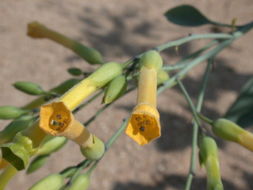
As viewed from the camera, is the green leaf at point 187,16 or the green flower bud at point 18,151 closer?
the green flower bud at point 18,151

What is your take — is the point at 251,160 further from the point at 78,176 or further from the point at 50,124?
the point at 50,124

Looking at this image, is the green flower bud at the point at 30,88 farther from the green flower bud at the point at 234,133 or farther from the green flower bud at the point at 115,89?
the green flower bud at the point at 234,133

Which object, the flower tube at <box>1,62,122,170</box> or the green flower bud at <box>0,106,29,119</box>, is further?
the green flower bud at <box>0,106,29,119</box>

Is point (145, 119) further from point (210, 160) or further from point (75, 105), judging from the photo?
point (210, 160)

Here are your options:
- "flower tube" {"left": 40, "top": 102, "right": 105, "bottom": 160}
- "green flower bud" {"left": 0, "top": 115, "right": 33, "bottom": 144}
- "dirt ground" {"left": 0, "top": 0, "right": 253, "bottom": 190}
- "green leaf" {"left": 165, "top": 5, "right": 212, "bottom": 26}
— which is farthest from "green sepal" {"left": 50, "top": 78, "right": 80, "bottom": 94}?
"dirt ground" {"left": 0, "top": 0, "right": 253, "bottom": 190}

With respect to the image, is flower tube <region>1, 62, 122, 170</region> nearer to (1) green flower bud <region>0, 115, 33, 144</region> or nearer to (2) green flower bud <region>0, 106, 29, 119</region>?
(1) green flower bud <region>0, 115, 33, 144</region>

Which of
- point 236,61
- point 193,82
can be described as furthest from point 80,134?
point 236,61

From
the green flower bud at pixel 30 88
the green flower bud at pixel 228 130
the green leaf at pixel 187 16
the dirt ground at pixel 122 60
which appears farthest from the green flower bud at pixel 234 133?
the dirt ground at pixel 122 60
